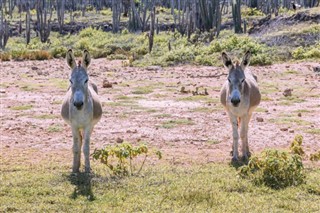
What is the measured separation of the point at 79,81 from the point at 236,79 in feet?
8.52

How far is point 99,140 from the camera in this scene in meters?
10.8

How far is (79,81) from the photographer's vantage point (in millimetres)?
7676

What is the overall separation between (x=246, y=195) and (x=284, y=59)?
1740 centimetres

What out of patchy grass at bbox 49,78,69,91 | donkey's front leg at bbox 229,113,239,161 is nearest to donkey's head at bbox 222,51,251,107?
donkey's front leg at bbox 229,113,239,161

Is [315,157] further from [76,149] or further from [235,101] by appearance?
[76,149]

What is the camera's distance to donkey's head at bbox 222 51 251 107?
8453mm

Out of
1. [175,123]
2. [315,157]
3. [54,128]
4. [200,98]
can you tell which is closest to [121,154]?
[315,157]

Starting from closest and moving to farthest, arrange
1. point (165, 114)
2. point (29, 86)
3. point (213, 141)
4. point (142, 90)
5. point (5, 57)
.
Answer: point (213, 141)
point (165, 114)
point (142, 90)
point (29, 86)
point (5, 57)

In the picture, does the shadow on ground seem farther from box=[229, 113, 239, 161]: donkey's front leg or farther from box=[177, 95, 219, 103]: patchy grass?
box=[177, 95, 219, 103]: patchy grass

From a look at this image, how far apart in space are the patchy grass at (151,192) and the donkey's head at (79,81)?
120 centimetres

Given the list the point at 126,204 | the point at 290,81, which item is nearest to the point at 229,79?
the point at 126,204

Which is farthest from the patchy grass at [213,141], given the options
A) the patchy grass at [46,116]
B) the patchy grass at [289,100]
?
the patchy grass at [289,100]

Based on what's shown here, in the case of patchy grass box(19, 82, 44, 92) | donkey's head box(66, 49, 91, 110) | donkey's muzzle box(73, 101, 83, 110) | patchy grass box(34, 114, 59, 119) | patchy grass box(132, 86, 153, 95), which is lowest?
patchy grass box(34, 114, 59, 119)

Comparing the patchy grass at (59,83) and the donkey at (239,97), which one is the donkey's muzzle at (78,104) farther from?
the patchy grass at (59,83)
